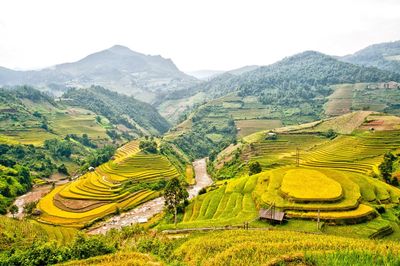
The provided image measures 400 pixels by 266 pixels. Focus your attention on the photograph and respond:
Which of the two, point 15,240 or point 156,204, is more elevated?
point 15,240

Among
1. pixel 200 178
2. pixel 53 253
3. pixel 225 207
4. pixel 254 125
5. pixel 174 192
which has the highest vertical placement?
pixel 53 253

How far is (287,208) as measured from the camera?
38844mm

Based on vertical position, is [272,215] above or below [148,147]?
above

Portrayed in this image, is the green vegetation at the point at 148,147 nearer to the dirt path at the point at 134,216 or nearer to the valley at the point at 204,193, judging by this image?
the valley at the point at 204,193

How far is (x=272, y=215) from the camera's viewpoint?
37.0 meters

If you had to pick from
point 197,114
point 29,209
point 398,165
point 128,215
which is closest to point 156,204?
point 128,215

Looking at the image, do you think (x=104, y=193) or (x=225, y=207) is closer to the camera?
(x=225, y=207)

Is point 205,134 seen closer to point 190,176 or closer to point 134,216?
point 190,176

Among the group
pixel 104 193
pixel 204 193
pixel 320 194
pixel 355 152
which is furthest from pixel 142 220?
pixel 355 152

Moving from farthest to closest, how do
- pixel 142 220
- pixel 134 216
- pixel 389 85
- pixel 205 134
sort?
pixel 389 85
pixel 205 134
pixel 134 216
pixel 142 220

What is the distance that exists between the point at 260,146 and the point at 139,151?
109 feet

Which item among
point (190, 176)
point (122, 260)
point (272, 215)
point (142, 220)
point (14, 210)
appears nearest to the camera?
point (122, 260)

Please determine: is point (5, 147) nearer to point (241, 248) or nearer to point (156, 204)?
point (156, 204)

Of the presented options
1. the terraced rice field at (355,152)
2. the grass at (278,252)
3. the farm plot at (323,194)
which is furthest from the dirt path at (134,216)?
the terraced rice field at (355,152)
